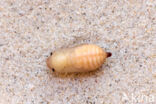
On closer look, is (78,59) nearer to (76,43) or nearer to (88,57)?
(88,57)

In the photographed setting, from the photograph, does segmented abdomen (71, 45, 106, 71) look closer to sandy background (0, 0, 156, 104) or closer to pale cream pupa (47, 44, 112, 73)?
pale cream pupa (47, 44, 112, 73)

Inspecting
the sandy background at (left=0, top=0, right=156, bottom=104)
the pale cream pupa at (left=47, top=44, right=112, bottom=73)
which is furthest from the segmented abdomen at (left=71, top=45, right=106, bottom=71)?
the sandy background at (left=0, top=0, right=156, bottom=104)

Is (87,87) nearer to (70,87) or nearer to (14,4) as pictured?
(70,87)

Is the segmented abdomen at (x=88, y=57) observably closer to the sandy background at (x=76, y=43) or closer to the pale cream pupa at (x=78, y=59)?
the pale cream pupa at (x=78, y=59)

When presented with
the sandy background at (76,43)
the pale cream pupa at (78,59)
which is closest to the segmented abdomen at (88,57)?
the pale cream pupa at (78,59)

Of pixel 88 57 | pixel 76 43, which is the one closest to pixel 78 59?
pixel 88 57

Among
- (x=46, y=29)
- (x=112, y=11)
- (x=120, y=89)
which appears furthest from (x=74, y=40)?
(x=120, y=89)
